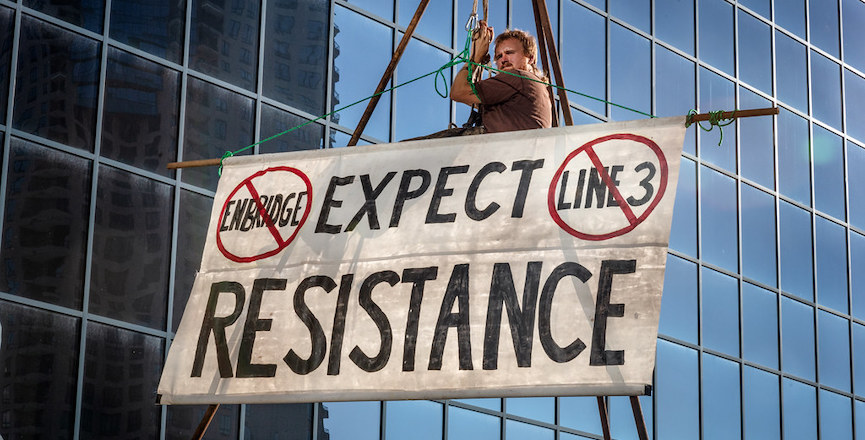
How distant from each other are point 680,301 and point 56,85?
12.2 m

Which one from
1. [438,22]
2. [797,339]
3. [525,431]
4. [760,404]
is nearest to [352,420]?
[525,431]

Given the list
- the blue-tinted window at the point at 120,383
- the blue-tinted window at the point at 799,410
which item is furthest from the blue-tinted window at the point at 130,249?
the blue-tinted window at the point at 799,410

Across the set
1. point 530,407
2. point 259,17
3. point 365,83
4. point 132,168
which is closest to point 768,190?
point 530,407

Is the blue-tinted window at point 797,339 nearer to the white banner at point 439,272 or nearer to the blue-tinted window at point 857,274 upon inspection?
the blue-tinted window at point 857,274

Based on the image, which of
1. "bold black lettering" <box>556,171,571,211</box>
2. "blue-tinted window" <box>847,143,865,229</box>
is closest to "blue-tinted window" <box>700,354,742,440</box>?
"blue-tinted window" <box>847,143,865,229</box>

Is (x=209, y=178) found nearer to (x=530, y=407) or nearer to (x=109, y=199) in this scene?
(x=109, y=199)

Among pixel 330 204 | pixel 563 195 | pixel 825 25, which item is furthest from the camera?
pixel 825 25

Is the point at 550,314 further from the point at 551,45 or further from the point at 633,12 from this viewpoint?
the point at 633,12

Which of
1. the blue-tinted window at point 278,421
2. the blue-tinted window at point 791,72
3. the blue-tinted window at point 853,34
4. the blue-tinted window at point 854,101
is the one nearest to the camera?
the blue-tinted window at point 278,421

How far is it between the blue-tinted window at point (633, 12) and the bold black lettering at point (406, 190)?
53.9ft

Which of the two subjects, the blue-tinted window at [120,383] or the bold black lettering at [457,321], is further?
the blue-tinted window at [120,383]

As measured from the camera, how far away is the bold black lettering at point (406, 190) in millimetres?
8297

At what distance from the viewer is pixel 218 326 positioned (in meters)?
8.34

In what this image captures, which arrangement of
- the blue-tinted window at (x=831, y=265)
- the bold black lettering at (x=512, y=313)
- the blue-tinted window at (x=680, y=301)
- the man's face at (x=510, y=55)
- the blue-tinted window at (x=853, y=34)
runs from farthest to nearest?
1. the blue-tinted window at (x=853, y=34)
2. the blue-tinted window at (x=831, y=265)
3. the blue-tinted window at (x=680, y=301)
4. the man's face at (x=510, y=55)
5. the bold black lettering at (x=512, y=313)
